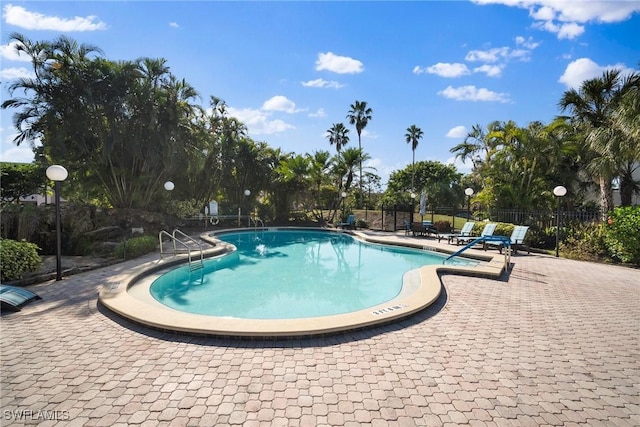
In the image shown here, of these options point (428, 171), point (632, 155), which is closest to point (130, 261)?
point (632, 155)

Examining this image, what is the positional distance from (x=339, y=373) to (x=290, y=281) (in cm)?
522

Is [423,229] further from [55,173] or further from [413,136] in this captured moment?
[413,136]

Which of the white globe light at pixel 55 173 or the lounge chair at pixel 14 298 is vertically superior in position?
the white globe light at pixel 55 173

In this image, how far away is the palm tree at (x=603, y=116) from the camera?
9.99 m

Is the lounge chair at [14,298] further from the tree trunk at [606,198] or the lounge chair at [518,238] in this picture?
the tree trunk at [606,198]

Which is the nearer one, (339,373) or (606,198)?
(339,373)

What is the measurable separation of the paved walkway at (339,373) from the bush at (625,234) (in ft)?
16.2

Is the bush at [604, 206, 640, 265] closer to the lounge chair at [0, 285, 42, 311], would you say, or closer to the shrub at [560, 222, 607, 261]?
the shrub at [560, 222, 607, 261]

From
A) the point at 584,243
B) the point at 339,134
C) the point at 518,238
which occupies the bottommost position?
the point at 584,243

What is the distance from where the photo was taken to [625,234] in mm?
8703

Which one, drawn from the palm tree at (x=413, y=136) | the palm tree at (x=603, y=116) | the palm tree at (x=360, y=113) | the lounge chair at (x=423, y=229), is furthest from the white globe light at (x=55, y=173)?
the palm tree at (x=413, y=136)

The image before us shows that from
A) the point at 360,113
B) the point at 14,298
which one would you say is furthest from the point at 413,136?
the point at 14,298

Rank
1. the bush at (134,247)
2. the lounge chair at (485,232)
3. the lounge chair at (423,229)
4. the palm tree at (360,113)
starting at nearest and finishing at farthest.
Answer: the bush at (134,247), the lounge chair at (485,232), the lounge chair at (423,229), the palm tree at (360,113)

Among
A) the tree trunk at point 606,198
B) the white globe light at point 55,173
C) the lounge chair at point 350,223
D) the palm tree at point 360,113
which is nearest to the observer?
the white globe light at point 55,173
